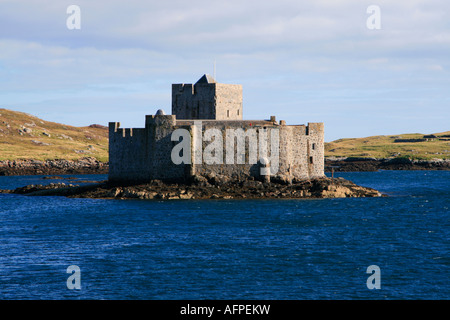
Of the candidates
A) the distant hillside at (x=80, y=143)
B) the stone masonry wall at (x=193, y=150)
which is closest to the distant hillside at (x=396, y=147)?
the distant hillside at (x=80, y=143)

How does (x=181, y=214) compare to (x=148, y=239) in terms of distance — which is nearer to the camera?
(x=148, y=239)

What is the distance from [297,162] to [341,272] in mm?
26246

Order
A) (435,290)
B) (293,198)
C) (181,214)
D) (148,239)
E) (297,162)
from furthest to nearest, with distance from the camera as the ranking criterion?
(297,162) < (293,198) < (181,214) < (148,239) < (435,290)

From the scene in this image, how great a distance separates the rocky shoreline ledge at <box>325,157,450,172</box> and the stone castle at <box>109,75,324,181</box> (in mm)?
70837

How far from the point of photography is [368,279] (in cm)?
2381

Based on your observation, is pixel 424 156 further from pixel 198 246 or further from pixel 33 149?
pixel 198 246

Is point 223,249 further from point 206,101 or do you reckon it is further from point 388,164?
point 388,164

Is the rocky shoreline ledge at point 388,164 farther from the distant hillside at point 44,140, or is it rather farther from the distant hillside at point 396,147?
the distant hillside at point 44,140

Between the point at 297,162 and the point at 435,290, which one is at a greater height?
the point at 297,162

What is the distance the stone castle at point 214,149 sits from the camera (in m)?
48.7

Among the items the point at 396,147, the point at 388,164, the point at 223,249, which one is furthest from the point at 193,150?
the point at 396,147

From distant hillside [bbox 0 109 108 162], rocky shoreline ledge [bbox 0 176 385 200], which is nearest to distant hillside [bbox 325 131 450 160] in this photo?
distant hillside [bbox 0 109 108 162]
